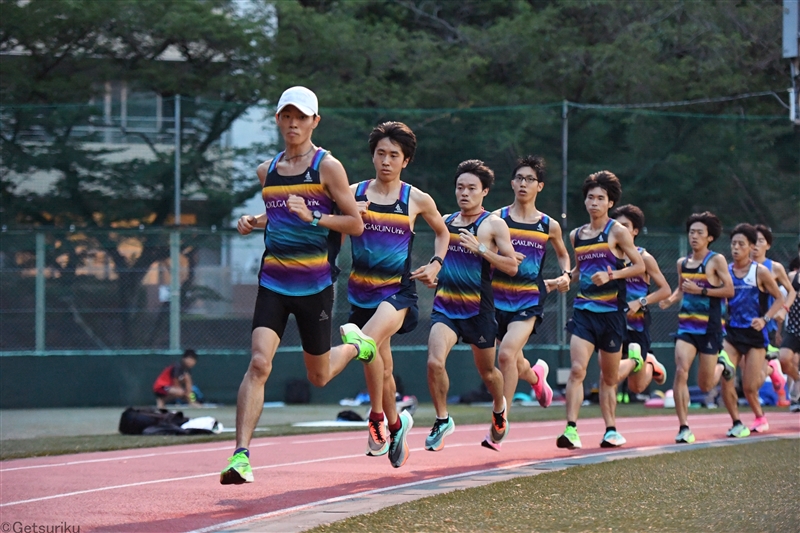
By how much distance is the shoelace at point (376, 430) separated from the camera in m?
8.70

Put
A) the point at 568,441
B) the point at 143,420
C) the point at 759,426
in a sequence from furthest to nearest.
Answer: the point at 143,420
the point at 759,426
the point at 568,441

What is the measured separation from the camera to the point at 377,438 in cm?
873

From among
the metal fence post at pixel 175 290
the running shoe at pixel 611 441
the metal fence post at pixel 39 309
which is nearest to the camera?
the running shoe at pixel 611 441

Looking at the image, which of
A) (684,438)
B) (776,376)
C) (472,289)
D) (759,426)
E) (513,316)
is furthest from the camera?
(776,376)

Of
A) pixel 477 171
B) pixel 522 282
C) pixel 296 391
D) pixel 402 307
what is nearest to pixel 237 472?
pixel 402 307

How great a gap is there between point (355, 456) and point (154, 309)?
427 inches

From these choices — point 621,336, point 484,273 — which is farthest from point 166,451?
point 621,336

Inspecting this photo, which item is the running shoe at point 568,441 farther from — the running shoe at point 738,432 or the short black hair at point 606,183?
the running shoe at point 738,432

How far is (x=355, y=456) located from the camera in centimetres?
1078

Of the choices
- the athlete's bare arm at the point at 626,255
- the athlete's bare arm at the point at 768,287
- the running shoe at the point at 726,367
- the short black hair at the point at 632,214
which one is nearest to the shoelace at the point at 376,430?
the athlete's bare arm at the point at 626,255

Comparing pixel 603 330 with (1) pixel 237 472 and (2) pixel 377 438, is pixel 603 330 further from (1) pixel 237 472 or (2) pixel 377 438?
(1) pixel 237 472

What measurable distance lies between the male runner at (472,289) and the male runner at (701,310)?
3.04 metres

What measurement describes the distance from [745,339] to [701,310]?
1.32m

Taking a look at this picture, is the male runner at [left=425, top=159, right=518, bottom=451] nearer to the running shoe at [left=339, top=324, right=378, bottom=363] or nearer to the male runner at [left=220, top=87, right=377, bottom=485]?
the running shoe at [left=339, top=324, right=378, bottom=363]
